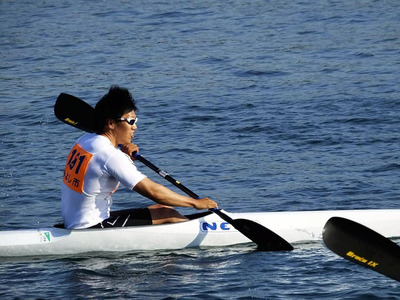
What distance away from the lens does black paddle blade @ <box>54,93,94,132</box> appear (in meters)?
9.60

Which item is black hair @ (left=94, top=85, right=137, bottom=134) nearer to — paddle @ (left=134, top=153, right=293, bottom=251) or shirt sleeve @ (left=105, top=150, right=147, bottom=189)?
shirt sleeve @ (left=105, top=150, right=147, bottom=189)

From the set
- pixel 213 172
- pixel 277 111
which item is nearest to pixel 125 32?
pixel 277 111

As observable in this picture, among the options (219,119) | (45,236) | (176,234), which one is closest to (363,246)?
(176,234)

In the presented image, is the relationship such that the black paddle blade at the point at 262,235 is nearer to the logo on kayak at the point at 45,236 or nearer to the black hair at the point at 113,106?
the black hair at the point at 113,106

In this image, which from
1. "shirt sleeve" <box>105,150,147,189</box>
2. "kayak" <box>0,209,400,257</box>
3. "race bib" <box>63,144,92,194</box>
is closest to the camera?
"shirt sleeve" <box>105,150,147,189</box>

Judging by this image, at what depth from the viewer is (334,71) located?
16.6m

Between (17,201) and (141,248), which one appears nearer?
(141,248)

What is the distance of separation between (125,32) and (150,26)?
2.44 feet

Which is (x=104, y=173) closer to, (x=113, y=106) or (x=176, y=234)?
(x=113, y=106)

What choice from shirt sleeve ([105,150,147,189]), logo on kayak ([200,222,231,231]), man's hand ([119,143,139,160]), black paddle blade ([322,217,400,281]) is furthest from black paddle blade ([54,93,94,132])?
black paddle blade ([322,217,400,281])

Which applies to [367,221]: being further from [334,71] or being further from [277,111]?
[334,71]

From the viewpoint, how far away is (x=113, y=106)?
802 cm

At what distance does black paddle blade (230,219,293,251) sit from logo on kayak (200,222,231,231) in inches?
8.6

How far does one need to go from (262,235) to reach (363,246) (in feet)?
5.13
